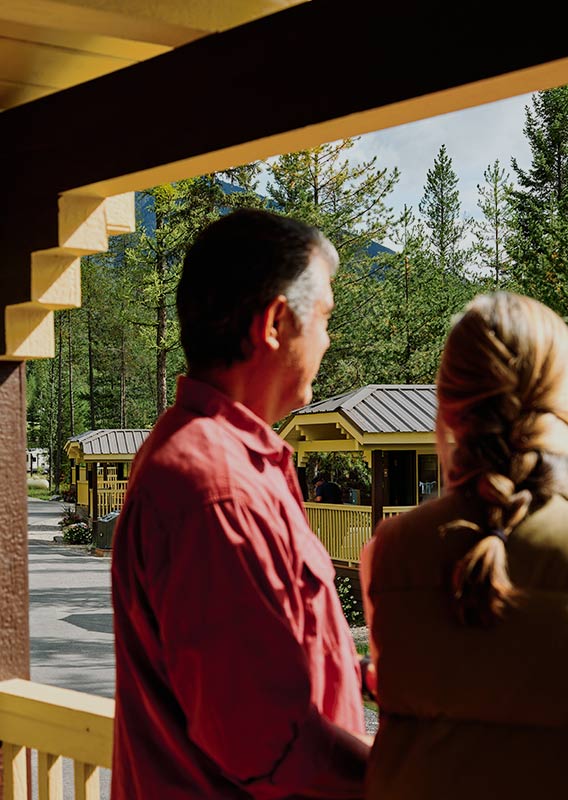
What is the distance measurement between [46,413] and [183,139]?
45554mm

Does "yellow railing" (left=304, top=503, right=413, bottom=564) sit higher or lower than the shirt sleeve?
lower

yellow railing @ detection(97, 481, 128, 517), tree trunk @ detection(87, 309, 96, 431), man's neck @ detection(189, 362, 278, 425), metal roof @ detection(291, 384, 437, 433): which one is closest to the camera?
man's neck @ detection(189, 362, 278, 425)

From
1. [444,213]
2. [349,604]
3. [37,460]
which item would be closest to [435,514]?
[349,604]

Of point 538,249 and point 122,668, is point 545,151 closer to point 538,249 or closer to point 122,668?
point 538,249

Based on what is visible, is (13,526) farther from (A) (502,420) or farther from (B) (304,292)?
(A) (502,420)

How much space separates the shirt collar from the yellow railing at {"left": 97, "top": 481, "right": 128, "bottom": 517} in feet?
81.7

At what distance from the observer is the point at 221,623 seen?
1.04 meters

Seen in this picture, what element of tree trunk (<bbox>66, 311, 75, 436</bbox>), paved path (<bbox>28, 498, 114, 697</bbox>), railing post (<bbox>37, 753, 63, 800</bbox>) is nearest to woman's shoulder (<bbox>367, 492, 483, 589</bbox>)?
railing post (<bbox>37, 753, 63, 800</bbox>)

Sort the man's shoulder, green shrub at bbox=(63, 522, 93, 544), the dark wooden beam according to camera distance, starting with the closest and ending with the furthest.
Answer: the man's shoulder
the dark wooden beam
green shrub at bbox=(63, 522, 93, 544)

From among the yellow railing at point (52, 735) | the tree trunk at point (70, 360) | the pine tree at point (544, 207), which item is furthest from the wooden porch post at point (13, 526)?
the tree trunk at point (70, 360)

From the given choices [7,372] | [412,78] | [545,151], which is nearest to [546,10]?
[412,78]

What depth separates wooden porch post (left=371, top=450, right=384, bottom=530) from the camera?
14.5 meters

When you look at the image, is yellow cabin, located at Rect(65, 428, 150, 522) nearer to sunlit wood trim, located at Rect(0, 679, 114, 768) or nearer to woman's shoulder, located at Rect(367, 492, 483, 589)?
sunlit wood trim, located at Rect(0, 679, 114, 768)

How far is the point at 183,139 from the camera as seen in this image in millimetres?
1837
